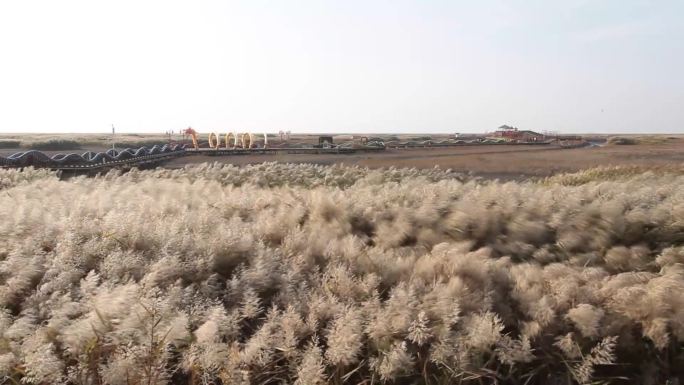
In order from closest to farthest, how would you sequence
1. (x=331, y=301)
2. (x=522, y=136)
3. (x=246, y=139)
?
(x=331, y=301) → (x=246, y=139) → (x=522, y=136)

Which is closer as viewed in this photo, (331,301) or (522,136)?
(331,301)

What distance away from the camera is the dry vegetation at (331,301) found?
4.13 m

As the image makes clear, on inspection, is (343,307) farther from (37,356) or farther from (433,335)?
(37,356)

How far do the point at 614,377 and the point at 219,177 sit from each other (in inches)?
575

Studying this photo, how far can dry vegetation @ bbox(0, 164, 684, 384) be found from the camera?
4129 millimetres

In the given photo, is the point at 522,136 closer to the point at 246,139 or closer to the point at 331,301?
the point at 246,139

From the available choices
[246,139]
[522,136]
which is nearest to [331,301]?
[246,139]

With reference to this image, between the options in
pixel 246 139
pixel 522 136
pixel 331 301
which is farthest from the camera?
pixel 522 136

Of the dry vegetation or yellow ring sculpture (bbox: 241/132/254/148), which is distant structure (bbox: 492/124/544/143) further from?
the dry vegetation

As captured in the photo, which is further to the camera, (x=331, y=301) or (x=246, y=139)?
(x=246, y=139)

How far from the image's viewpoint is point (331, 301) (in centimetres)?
470

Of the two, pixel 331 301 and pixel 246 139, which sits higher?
pixel 246 139

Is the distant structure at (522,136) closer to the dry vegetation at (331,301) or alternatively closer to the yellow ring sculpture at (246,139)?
the yellow ring sculpture at (246,139)

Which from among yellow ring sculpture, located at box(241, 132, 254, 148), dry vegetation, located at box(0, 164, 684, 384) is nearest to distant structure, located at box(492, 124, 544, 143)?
yellow ring sculpture, located at box(241, 132, 254, 148)
